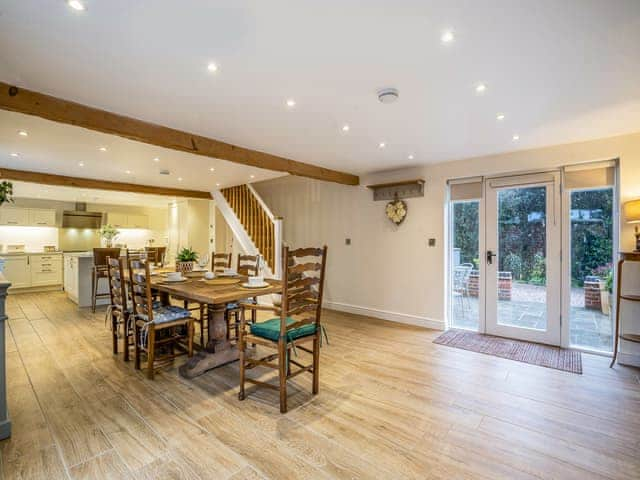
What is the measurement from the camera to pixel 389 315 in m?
5.06

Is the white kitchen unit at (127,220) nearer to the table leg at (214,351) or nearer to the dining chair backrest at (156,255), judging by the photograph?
the dining chair backrest at (156,255)

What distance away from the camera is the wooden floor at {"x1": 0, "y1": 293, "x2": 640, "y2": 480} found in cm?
179

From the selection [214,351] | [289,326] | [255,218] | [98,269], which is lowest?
[214,351]

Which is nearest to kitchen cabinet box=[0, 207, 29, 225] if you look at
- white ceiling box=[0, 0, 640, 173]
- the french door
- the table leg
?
white ceiling box=[0, 0, 640, 173]

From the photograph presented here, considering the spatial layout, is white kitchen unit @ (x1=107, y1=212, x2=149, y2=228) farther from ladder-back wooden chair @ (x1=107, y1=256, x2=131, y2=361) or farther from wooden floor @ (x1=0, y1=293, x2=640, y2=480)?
ladder-back wooden chair @ (x1=107, y1=256, x2=131, y2=361)

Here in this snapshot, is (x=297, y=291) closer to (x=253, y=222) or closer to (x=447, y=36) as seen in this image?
(x=447, y=36)

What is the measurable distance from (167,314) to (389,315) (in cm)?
330

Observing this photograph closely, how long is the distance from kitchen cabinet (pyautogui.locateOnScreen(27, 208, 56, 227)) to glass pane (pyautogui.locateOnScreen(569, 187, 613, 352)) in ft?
34.6

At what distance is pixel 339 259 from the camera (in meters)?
5.74

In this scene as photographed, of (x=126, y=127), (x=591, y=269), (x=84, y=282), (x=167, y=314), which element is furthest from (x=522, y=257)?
(x=84, y=282)

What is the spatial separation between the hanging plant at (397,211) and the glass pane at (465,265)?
698 millimetres

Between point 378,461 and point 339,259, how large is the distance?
401 centimetres

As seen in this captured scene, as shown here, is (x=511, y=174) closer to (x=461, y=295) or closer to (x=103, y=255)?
(x=461, y=295)

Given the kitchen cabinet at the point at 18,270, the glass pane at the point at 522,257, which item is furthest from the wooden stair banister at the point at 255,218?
the kitchen cabinet at the point at 18,270
